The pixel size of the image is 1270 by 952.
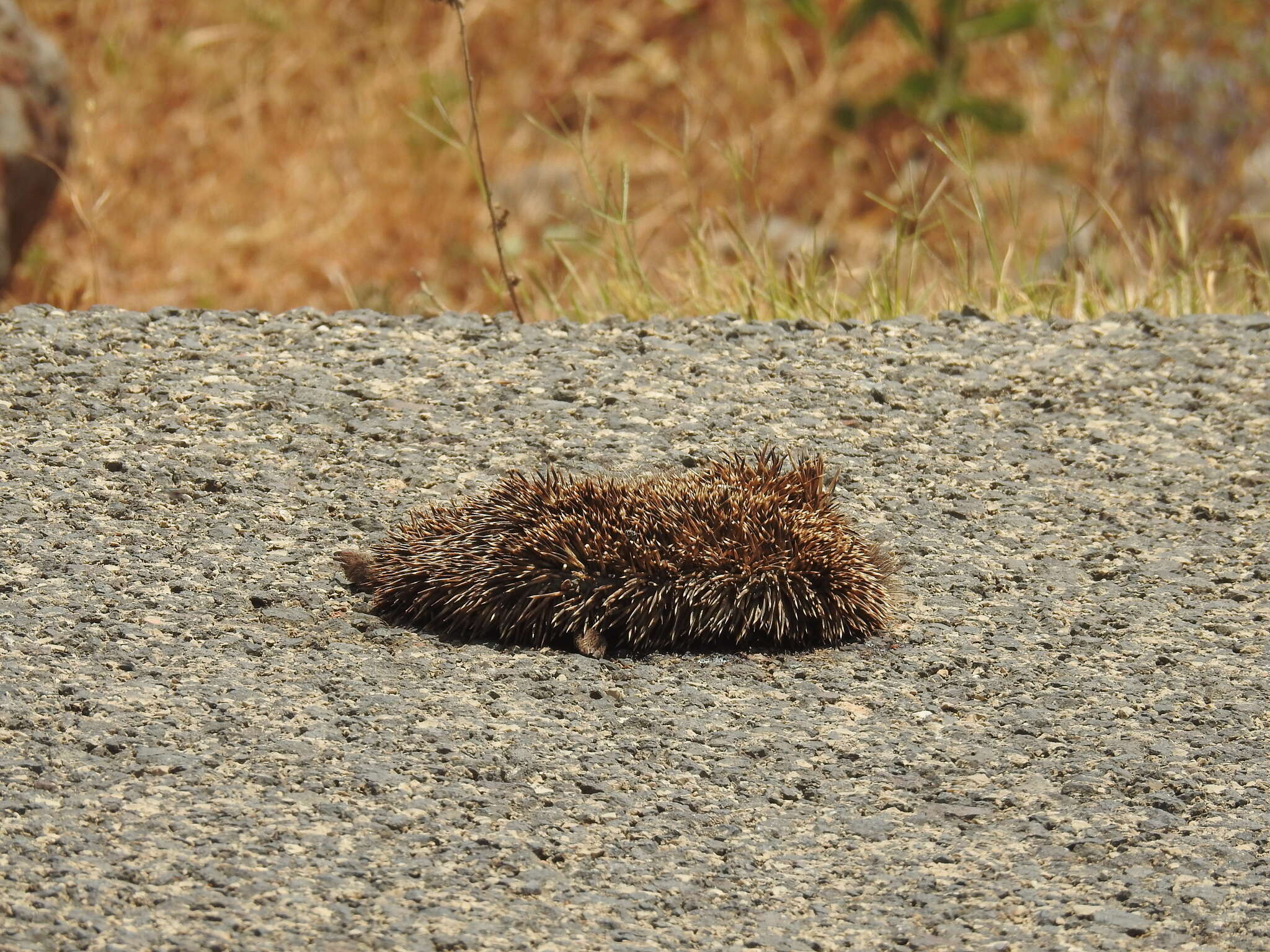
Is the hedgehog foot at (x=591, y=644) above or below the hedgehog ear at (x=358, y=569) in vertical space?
below

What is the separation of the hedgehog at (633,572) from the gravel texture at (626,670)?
100 mm

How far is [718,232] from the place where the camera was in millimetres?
10312

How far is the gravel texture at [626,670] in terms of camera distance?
283cm

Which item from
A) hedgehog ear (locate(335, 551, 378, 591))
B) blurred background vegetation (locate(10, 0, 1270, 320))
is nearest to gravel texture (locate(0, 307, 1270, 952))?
hedgehog ear (locate(335, 551, 378, 591))

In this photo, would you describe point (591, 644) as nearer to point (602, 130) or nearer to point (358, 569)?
point (358, 569)

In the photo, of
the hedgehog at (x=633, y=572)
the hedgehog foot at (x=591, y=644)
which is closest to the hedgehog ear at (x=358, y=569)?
the hedgehog at (x=633, y=572)

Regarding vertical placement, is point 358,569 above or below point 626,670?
above

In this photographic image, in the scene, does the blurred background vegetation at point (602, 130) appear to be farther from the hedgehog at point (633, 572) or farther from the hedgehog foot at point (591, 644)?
the hedgehog foot at point (591, 644)

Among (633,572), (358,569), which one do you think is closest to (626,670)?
(633,572)

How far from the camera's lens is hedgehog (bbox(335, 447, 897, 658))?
3.78 m

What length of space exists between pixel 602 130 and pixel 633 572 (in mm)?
7616

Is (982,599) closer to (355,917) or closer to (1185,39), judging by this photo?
(355,917)

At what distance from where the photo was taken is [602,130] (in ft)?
35.4

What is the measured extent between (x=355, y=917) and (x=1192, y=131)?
8.71 meters
